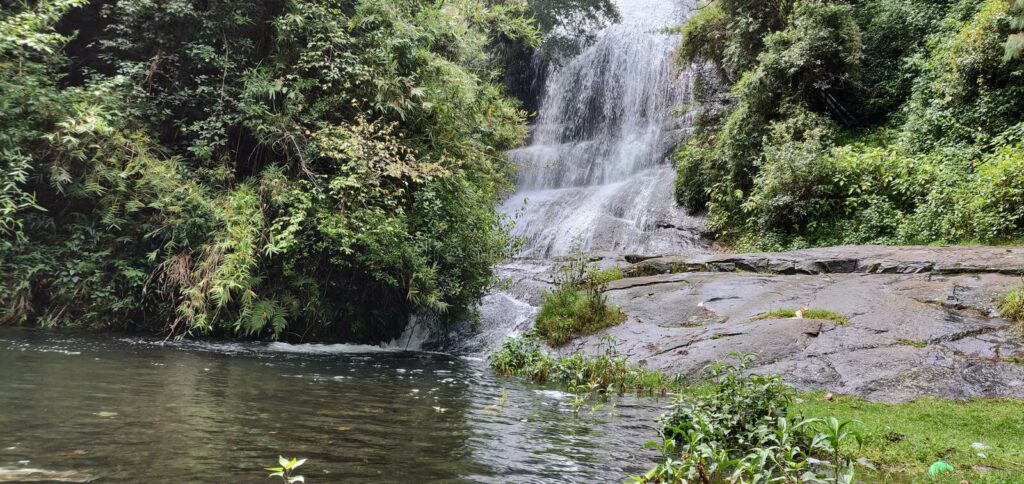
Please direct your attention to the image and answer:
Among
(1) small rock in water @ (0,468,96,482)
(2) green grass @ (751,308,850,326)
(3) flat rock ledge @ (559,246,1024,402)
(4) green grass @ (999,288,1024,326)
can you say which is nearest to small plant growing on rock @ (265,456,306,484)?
(1) small rock in water @ (0,468,96,482)

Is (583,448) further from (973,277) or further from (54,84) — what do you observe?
(54,84)

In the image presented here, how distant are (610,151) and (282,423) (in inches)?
893

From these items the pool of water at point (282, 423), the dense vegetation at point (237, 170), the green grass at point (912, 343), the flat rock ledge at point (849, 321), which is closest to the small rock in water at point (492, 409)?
the pool of water at point (282, 423)

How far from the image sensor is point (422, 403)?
628 cm

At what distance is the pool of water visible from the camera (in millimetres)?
3713

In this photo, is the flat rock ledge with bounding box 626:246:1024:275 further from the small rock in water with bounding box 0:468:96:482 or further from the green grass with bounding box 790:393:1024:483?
the small rock in water with bounding box 0:468:96:482

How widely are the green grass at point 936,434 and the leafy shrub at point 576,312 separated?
4624 mm

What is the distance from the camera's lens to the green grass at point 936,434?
14.4ft

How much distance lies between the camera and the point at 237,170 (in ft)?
39.2

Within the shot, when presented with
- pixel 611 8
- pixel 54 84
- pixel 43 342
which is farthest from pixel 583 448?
pixel 611 8

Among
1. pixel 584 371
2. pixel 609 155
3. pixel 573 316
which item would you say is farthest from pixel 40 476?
pixel 609 155

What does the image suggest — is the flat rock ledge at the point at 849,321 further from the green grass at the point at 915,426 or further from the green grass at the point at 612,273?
the green grass at the point at 915,426

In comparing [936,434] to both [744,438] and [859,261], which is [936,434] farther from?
[859,261]

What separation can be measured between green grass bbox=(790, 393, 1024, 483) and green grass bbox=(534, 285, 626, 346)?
15.1ft
